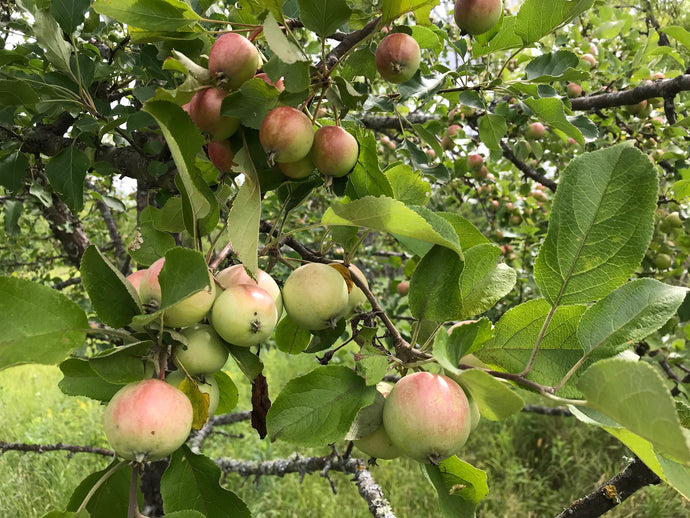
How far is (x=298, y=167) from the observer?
2.28ft

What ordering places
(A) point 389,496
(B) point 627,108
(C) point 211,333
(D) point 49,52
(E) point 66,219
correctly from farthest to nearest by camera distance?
(A) point 389,496 → (B) point 627,108 → (E) point 66,219 → (D) point 49,52 → (C) point 211,333

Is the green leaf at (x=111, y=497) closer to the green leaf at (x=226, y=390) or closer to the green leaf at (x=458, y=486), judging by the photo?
the green leaf at (x=226, y=390)

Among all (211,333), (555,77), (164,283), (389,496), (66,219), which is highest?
(555,77)

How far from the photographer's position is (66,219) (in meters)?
2.03

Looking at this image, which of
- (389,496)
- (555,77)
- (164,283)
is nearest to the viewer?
(164,283)

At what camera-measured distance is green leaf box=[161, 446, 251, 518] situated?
2.16 ft

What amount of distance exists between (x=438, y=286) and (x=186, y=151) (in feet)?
1.12

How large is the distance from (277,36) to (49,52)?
0.74 metres

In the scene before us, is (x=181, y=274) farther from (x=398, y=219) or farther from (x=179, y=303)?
(x=398, y=219)

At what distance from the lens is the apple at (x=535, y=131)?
2.08 metres

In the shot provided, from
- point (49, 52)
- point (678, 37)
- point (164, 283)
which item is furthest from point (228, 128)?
point (678, 37)

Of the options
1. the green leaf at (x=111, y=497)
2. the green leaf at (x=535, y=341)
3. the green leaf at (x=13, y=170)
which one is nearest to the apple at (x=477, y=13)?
the green leaf at (x=535, y=341)

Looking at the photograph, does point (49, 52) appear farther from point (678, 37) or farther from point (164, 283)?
point (678, 37)

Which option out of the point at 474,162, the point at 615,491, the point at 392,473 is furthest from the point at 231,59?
the point at 392,473
